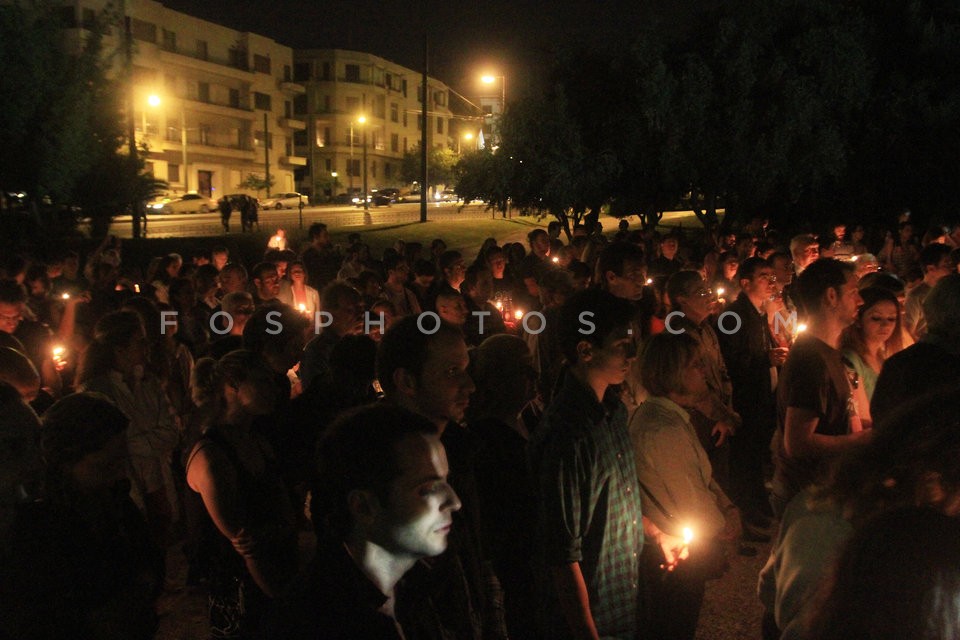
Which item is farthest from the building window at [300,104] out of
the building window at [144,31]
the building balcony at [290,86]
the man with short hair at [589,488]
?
the man with short hair at [589,488]

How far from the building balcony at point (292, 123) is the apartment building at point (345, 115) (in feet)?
2.73

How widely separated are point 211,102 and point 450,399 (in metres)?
72.1

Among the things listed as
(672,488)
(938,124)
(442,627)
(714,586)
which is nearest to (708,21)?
(938,124)

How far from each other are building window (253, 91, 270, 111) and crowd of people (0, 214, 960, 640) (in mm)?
73677

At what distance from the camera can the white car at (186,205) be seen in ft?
156

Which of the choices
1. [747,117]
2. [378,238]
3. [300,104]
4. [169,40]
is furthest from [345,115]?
[747,117]

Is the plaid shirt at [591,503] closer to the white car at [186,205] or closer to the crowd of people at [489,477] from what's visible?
the crowd of people at [489,477]

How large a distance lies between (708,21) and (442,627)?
20.8 metres

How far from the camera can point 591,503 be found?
2.82 metres

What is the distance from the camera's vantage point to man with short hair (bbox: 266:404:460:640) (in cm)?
180

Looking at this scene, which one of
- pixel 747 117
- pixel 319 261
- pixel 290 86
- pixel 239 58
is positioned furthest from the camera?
pixel 290 86

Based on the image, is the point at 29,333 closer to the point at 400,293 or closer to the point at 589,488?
the point at 400,293

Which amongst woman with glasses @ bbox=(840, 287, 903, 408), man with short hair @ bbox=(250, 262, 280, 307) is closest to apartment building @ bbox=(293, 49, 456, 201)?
man with short hair @ bbox=(250, 262, 280, 307)

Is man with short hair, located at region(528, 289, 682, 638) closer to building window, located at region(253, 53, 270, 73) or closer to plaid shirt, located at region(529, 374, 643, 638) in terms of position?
plaid shirt, located at region(529, 374, 643, 638)
